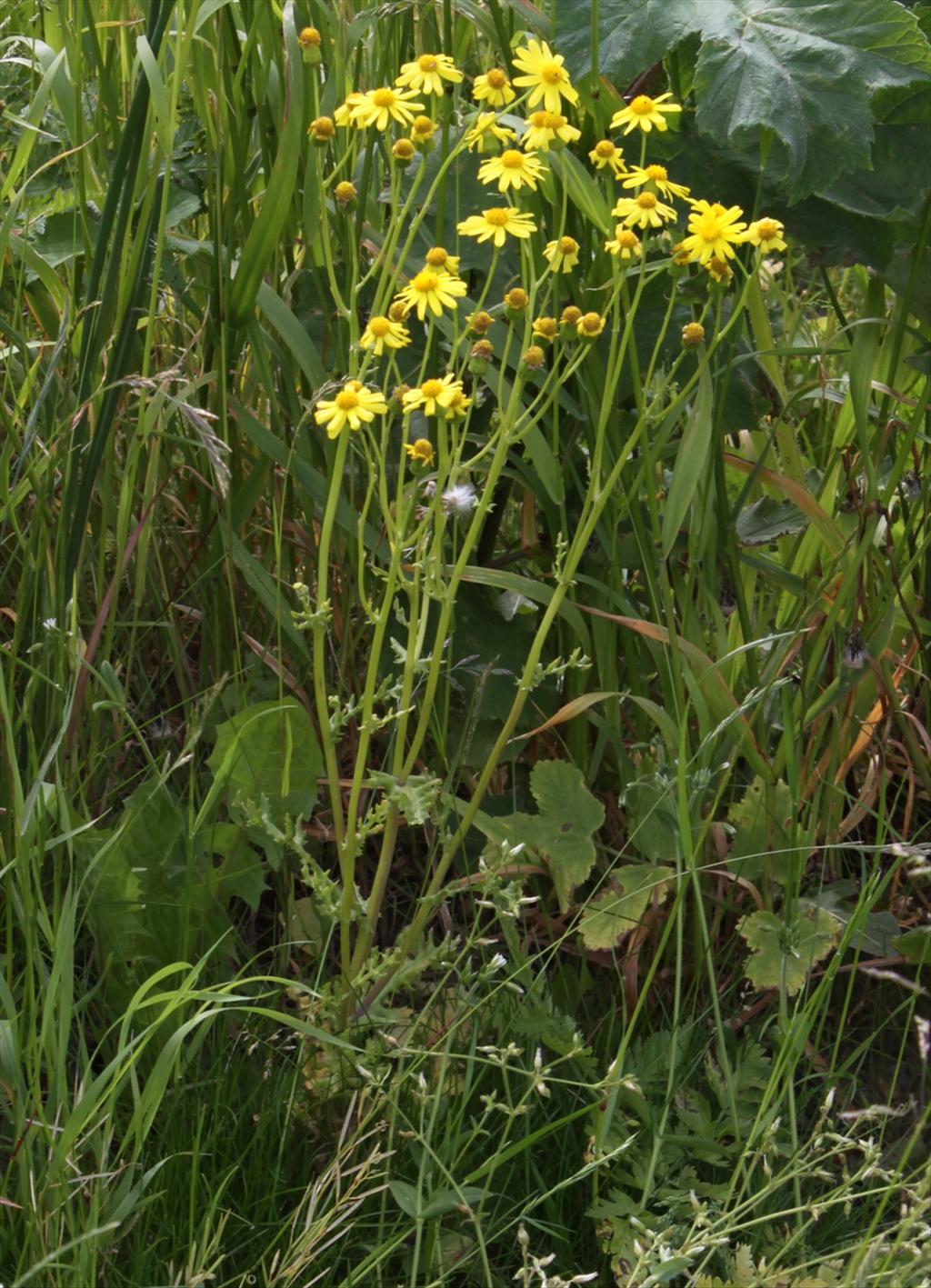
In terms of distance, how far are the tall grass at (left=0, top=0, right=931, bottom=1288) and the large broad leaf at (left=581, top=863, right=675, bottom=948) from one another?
0.03 feet

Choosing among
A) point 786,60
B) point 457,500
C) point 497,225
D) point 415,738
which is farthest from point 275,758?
point 786,60

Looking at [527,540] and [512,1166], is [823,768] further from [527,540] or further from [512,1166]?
[512,1166]

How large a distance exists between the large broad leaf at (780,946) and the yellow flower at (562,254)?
27.3 inches

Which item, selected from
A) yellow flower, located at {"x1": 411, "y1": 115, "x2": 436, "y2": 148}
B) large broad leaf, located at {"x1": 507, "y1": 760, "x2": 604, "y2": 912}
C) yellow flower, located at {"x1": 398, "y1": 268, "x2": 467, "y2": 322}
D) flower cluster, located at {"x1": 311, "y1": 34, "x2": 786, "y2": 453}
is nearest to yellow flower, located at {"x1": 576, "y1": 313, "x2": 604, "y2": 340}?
flower cluster, located at {"x1": 311, "y1": 34, "x2": 786, "y2": 453}

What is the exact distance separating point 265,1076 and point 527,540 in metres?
0.69

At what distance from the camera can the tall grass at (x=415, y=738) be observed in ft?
4.29

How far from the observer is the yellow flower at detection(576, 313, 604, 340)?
1.27 metres

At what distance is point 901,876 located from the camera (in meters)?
1.77

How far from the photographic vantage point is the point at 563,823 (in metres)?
1.54

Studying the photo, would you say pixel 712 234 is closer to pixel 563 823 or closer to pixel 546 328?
pixel 546 328

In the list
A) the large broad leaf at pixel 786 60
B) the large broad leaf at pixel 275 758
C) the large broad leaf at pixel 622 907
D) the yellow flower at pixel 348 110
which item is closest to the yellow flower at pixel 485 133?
the yellow flower at pixel 348 110

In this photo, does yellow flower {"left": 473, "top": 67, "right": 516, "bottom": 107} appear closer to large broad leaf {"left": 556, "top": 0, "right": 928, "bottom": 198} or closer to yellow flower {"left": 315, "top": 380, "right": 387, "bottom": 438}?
large broad leaf {"left": 556, "top": 0, "right": 928, "bottom": 198}

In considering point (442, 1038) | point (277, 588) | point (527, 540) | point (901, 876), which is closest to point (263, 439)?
point (277, 588)

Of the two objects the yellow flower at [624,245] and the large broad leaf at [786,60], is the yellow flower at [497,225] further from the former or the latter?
the large broad leaf at [786,60]
